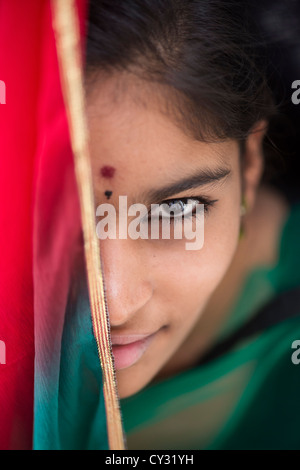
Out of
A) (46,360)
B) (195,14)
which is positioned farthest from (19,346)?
(195,14)

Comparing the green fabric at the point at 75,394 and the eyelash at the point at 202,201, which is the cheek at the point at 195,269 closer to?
the eyelash at the point at 202,201

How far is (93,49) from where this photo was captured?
637 millimetres

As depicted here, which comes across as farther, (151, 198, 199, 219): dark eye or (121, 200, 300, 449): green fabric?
(121, 200, 300, 449): green fabric

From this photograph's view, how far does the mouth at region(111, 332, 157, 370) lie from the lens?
77 centimetres

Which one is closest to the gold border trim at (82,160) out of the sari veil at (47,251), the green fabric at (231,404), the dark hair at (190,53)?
the sari veil at (47,251)

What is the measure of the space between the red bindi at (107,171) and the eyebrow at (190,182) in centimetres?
5

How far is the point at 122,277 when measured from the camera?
679mm

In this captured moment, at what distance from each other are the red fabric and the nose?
7 centimetres

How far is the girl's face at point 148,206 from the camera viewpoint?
→ 648 millimetres

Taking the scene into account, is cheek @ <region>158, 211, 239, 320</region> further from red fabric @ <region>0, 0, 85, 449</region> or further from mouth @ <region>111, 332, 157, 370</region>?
red fabric @ <region>0, 0, 85, 449</region>

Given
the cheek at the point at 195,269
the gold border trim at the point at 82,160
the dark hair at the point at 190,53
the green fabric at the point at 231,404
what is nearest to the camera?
the gold border trim at the point at 82,160

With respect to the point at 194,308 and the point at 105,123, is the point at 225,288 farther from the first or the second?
the point at 105,123

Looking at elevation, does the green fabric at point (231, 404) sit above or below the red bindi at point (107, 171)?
below

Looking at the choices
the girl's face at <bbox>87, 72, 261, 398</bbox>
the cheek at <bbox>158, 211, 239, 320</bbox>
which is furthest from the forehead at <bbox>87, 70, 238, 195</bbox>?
the cheek at <bbox>158, 211, 239, 320</bbox>
